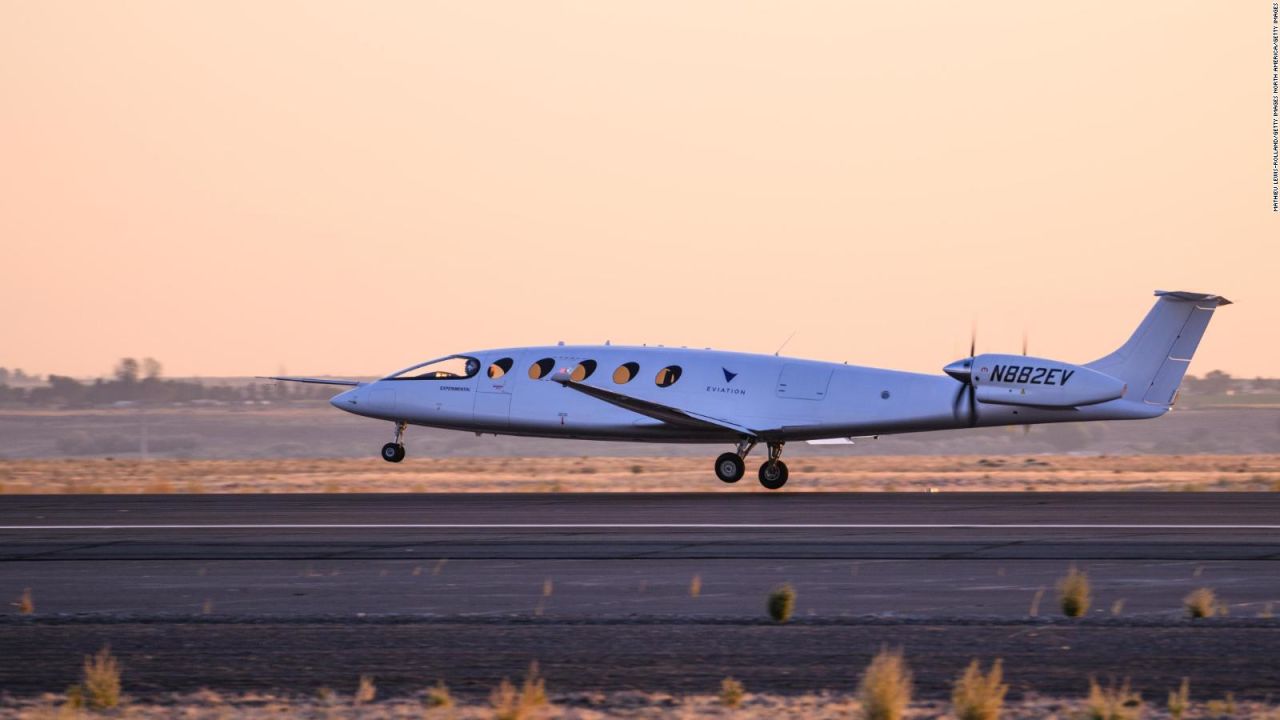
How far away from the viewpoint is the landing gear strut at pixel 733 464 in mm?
35375

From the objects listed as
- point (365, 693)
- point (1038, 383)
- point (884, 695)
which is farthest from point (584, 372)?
point (884, 695)

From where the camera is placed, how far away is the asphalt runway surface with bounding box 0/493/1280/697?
12.9m

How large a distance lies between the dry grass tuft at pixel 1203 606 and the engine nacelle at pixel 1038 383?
16182 millimetres

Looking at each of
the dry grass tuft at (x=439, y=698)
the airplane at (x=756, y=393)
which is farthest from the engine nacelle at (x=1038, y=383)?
the dry grass tuft at (x=439, y=698)

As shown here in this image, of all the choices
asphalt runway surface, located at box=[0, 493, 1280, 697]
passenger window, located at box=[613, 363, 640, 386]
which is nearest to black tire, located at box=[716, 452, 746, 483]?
passenger window, located at box=[613, 363, 640, 386]

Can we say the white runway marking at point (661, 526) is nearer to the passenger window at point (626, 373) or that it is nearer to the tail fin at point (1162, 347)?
the tail fin at point (1162, 347)

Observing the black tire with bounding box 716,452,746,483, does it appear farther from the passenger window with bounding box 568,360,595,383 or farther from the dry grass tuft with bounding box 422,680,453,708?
the dry grass tuft with bounding box 422,680,453,708

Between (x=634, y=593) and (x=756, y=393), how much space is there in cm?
1835

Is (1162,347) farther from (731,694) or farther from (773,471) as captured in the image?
(731,694)

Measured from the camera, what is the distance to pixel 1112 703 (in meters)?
11.1

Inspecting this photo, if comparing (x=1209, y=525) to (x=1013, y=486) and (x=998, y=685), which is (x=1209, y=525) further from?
(x=1013, y=486)

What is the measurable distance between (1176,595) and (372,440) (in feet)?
347

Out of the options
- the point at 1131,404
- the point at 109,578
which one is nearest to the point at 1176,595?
the point at 109,578

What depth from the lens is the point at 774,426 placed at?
3525 cm
